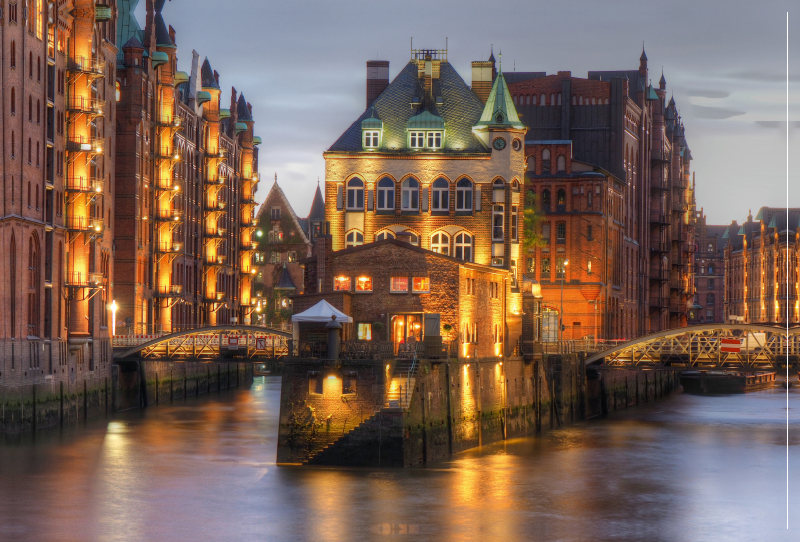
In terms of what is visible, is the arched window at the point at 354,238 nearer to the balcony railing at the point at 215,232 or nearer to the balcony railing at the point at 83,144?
the balcony railing at the point at 83,144

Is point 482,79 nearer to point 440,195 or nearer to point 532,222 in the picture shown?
point 440,195

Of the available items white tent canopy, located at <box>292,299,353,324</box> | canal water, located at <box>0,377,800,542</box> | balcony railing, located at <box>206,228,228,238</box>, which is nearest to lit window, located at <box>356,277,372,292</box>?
white tent canopy, located at <box>292,299,353,324</box>

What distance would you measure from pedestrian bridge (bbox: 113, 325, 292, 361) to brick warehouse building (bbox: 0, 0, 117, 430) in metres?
2.61

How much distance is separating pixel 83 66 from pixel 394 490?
37430 mm

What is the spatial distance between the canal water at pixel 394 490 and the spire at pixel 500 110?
1944cm

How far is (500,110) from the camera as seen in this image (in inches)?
3376

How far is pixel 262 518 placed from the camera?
50594 mm

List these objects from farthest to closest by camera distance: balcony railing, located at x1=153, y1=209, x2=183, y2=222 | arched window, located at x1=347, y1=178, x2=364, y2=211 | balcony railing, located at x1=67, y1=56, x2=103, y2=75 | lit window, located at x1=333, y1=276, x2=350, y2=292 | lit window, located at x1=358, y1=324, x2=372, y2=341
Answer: balcony railing, located at x1=153, y1=209, x2=183, y2=222
arched window, located at x1=347, y1=178, x2=364, y2=211
balcony railing, located at x1=67, y1=56, x2=103, y2=75
lit window, located at x1=333, y1=276, x2=350, y2=292
lit window, located at x1=358, y1=324, x2=372, y2=341

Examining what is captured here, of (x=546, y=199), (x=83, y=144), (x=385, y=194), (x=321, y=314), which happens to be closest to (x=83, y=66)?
(x=83, y=144)

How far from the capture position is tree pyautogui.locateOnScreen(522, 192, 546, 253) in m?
105

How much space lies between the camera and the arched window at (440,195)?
86.1 m

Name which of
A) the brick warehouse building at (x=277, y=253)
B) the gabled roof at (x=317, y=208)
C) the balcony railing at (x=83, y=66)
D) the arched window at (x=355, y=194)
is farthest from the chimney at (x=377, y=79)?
the gabled roof at (x=317, y=208)

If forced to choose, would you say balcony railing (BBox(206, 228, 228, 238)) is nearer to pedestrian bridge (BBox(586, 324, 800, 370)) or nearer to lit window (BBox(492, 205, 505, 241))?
lit window (BBox(492, 205, 505, 241))

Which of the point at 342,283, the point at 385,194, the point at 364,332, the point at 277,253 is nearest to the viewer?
the point at 364,332
